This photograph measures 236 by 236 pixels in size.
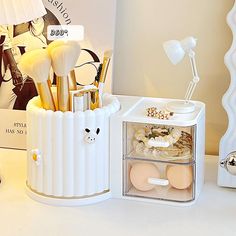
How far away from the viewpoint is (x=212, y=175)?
1115 mm

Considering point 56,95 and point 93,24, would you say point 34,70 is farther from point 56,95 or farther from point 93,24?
point 93,24

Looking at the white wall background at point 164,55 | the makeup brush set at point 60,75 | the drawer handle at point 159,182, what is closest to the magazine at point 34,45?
the white wall background at point 164,55

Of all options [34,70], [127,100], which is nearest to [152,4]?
[127,100]

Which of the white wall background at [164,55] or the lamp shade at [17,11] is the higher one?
the lamp shade at [17,11]

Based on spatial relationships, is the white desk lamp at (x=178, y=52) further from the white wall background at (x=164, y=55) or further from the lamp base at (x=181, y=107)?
the white wall background at (x=164, y=55)

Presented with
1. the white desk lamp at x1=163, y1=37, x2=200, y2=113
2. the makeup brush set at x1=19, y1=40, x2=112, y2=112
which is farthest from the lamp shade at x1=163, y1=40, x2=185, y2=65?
the makeup brush set at x1=19, y1=40, x2=112, y2=112

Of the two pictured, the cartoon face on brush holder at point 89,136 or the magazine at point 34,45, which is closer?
the cartoon face on brush holder at point 89,136

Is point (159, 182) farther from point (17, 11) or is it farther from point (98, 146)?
point (17, 11)

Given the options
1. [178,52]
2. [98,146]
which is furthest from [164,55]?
[98,146]

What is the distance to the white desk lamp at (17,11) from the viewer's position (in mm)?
1022

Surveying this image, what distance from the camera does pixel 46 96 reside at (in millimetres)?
992

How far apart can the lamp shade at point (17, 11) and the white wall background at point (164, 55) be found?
0.21m

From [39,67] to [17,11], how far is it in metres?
0.15

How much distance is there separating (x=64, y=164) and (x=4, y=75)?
13.9 inches
